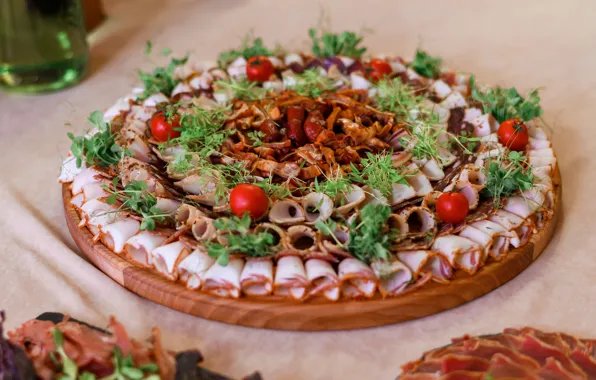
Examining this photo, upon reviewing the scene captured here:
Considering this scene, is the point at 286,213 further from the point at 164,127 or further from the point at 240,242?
the point at 164,127

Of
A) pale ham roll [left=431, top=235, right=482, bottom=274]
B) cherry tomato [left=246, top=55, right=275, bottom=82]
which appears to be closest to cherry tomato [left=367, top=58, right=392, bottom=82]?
cherry tomato [left=246, top=55, right=275, bottom=82]

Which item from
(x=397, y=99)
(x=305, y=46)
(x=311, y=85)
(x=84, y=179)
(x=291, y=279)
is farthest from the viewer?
(x=305, y=46)

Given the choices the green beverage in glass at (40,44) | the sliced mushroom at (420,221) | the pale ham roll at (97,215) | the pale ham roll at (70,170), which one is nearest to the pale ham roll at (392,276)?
the sliced mushroom at (420,221)

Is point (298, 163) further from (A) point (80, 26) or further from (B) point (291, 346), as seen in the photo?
(A) point (80, 26)

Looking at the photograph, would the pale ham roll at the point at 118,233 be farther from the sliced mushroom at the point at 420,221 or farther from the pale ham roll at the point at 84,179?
the sliced mushroom at the point at 420,221

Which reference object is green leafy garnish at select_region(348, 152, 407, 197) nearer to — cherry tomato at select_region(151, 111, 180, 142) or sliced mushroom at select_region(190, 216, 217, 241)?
sliced mushroom at select_region(190, 216, 217, 241)

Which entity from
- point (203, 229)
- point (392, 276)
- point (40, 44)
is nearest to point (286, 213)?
point (203, 229)
